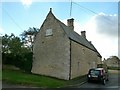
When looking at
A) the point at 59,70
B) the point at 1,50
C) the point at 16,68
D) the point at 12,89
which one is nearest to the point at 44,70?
the point at 59,70

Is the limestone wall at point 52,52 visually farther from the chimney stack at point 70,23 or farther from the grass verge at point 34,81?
the chimney stack at point 70,23

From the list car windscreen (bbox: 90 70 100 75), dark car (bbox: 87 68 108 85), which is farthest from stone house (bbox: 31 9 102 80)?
car windscreen (bbox: 90 70 100 75)

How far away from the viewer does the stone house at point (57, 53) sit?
3048 cm

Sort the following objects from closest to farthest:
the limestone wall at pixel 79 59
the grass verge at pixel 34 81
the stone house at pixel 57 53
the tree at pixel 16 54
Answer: the grass verge at pixel 34 81 → the stone house at pixel 57 53 → the limestone wall at pixel 79 59 → the tree at pixel 16 54

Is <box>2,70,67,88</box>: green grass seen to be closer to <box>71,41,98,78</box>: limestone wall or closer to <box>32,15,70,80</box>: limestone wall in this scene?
<box>32,15,70,80</box>: limestone wall

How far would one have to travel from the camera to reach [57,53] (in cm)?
3150

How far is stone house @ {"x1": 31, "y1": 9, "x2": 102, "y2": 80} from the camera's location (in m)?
30.5

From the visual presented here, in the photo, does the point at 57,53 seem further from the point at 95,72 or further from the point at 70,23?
the point at 70,23

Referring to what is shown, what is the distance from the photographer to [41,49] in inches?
1335

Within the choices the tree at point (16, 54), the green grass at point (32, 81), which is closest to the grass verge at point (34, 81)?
the green grass at point (32, 81)

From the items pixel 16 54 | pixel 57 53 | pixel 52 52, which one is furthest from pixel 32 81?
pixel 16 54

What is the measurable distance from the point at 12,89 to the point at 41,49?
17.5 m

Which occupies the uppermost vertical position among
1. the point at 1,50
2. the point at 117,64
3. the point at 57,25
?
the point at 57,25

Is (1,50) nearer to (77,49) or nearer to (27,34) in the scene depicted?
(77,49)
